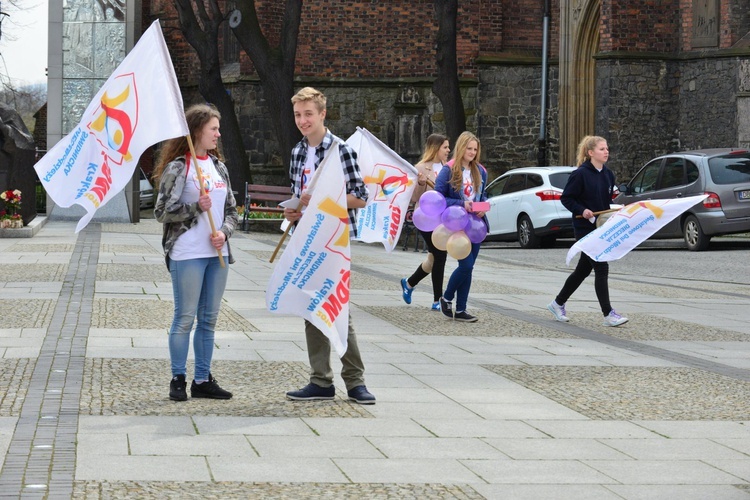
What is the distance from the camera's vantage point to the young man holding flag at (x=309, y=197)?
23.2ft

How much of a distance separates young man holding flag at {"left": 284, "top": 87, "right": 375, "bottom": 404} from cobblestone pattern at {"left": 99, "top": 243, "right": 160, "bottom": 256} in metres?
11.4

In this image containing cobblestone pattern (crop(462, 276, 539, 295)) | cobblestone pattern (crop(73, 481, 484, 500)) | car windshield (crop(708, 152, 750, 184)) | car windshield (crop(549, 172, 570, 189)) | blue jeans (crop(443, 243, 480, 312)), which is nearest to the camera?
cobblestone pattern (crop(73, 481, 484, 500))

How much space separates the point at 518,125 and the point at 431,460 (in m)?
32.6

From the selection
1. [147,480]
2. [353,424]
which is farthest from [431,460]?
[147,480]

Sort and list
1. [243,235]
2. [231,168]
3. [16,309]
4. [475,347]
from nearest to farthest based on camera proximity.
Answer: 1. [475,347]
2. [16,309]
3. [243,235]
4. [231,168]

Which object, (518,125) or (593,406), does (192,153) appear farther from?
(518,125)

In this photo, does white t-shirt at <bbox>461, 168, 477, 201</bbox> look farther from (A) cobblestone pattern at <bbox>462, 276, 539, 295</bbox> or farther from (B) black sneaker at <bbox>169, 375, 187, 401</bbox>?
(B) black sneaker at <bbox>169, 375, 187, 401</bbox>

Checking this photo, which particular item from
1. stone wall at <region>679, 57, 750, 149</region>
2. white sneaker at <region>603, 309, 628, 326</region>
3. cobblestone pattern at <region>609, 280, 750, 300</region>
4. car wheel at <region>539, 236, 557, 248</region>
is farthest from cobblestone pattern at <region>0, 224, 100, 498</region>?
stone wall at <region>679, 57, 750, 149</region>

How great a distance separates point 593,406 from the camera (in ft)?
23.5

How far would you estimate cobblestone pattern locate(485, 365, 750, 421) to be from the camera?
7.00m

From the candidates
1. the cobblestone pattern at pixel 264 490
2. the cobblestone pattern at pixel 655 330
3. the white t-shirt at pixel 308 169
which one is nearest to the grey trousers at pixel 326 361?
the white t-shirt at pixel 308 169

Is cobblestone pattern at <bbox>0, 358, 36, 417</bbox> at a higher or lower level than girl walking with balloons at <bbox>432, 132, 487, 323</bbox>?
lower

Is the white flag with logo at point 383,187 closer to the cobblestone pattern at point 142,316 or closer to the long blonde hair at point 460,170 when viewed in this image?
the long blonde hair at point 460,170

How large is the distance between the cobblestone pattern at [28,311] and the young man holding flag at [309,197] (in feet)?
11.6
